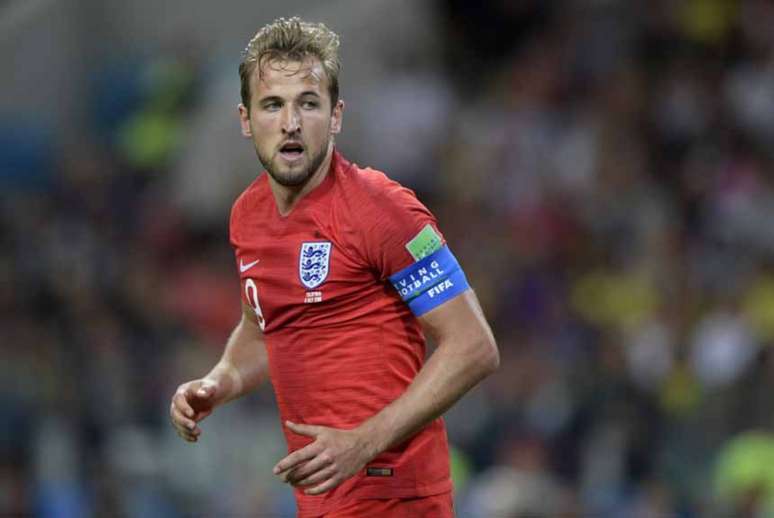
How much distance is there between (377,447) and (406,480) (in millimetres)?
285

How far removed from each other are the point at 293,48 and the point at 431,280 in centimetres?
67

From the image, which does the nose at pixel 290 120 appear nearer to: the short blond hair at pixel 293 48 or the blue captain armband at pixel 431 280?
the short blond hair at pixel 293 48

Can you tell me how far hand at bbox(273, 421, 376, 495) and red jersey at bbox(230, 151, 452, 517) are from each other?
284 mm

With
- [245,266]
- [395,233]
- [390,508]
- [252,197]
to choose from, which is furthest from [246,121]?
[390,508]

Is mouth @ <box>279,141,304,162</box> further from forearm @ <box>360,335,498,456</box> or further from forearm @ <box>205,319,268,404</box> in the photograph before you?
forearm @ <box>205,319,268,404</box>

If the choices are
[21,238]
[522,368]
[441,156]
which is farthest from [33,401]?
[441,156]

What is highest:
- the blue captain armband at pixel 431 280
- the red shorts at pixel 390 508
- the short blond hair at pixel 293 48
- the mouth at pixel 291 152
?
the short blond hair at pixel 293 48

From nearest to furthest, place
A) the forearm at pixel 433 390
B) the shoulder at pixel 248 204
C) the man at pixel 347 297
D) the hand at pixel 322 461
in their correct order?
the hand at pixel 322 461, the forearm at pixel 433 390, the man at pixel 347 297, the shoulder at pixel 248 204

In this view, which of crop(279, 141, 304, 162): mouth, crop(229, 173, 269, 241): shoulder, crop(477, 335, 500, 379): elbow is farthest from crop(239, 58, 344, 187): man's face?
crop(477, 335, 500, 379): elbow

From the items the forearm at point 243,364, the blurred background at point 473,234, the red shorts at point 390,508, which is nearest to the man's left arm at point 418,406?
the red shorts at point 390,508

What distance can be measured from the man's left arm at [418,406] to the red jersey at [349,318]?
0.15 metres

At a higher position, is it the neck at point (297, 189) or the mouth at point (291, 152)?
the mouth at point (291, 152)

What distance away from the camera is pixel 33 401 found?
28.4 feet

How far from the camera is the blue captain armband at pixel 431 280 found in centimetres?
381
